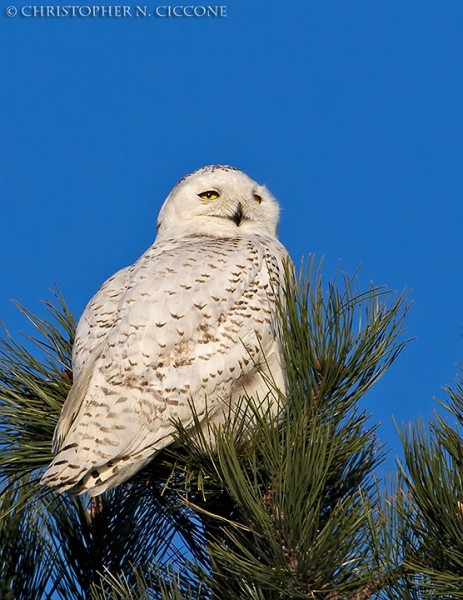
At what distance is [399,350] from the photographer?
3.43 m

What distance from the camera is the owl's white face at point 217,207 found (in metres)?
5.49

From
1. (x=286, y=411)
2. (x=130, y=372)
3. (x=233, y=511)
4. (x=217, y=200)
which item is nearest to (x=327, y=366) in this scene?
(x=286, y=411)

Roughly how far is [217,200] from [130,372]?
1817 millimetres

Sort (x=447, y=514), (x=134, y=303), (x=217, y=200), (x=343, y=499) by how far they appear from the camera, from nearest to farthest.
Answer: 1. (x=447, y=514)
2. (x=343, y=499)
3. (x=134, y=303)
4. (x=217, y=200)

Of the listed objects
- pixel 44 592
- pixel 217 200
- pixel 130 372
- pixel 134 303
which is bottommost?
pixel 44 592

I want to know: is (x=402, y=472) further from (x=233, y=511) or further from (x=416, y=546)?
(x=233, y=511)

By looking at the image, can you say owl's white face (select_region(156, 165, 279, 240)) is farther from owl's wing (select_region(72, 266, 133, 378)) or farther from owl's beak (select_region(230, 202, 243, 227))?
owl's wing (select_region(72, 266, 133, 378))

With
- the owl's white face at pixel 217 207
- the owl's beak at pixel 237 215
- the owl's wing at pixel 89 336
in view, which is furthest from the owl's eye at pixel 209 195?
the owl's wing at pixel 89 336

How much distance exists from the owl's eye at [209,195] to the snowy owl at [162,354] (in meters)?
0.83

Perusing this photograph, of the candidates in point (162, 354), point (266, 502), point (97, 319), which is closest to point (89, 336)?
point (97, 319)

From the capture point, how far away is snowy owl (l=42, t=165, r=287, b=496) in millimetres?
3713

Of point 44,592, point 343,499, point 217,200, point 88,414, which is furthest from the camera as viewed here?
point 217,200

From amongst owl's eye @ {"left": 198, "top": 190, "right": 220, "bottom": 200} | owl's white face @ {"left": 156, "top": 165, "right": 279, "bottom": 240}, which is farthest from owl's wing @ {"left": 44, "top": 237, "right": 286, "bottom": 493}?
owl's eye @ {"left": 198, "top": 190, "right": 220, "bottom": 200}

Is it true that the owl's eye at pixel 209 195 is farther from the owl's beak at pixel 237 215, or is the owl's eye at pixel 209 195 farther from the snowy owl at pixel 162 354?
the snowy owl at pixel 162 354
